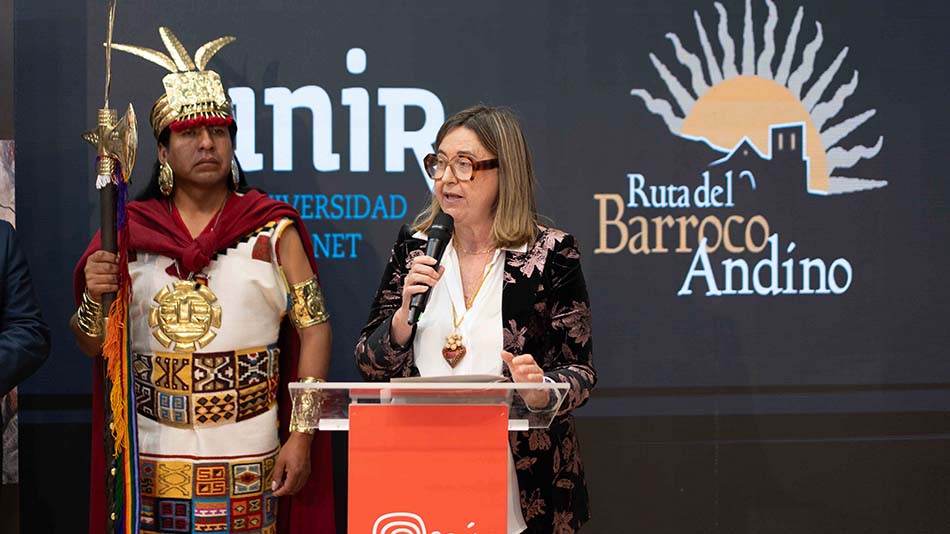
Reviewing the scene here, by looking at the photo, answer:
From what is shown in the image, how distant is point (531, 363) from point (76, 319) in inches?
64.5

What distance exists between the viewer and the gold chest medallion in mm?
3154

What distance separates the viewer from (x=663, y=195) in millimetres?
3898

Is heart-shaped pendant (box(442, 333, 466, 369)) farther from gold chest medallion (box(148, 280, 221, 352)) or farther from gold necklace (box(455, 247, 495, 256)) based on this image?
gold chest medallion (box(148, 280, 221, 352))

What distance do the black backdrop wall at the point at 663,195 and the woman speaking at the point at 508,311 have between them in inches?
46.2

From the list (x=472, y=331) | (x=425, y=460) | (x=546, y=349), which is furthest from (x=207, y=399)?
(x=425, y=460)

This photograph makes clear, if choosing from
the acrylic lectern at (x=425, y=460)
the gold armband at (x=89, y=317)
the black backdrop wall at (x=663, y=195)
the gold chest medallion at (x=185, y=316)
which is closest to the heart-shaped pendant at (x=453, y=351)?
the acrylic lectern at (x=425, y=460)

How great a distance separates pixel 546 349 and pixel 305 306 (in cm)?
90

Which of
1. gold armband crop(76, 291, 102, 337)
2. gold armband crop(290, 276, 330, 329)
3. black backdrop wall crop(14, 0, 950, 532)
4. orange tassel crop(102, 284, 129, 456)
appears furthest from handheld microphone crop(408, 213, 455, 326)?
black backdrop wall crop(14, 0, 950, 532)

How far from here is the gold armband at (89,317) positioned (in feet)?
10.3

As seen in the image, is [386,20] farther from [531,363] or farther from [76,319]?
[531,363]

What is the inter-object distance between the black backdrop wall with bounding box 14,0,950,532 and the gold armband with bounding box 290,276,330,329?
0.58 m

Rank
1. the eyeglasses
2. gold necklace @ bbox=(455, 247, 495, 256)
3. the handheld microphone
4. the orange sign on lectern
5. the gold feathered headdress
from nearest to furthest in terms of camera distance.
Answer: the orange sign on lectern → the handheld microphone → the eyeglasses → gold necklace @ bbox=(455, 247, 495, 256) → the gold feathered headdress

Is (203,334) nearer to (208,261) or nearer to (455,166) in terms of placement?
(208,261)

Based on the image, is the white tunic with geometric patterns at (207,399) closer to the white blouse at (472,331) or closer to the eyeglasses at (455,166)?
the white blouse at (472,331)
